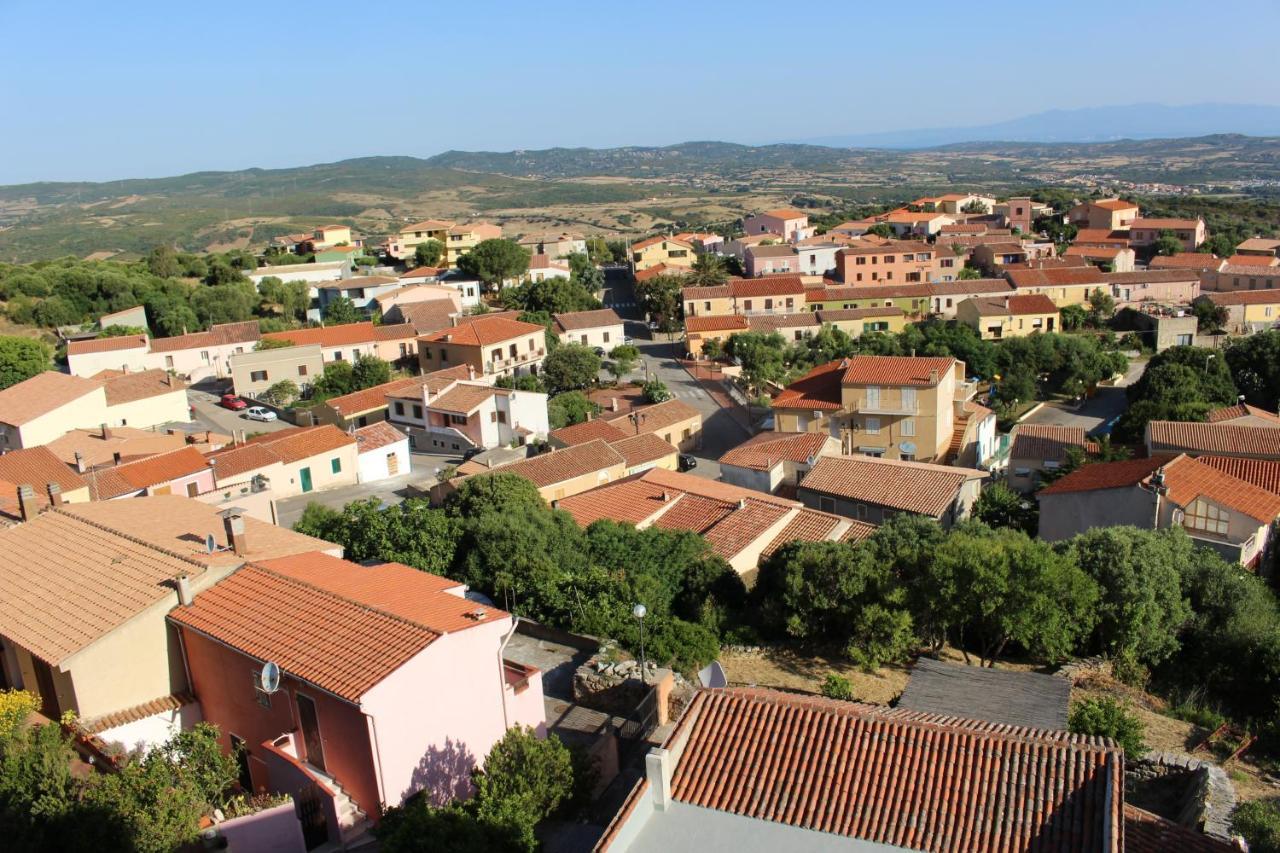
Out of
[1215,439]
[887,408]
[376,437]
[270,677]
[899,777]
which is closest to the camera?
[899,777]

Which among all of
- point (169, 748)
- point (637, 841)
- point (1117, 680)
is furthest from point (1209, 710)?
point (169, 748)

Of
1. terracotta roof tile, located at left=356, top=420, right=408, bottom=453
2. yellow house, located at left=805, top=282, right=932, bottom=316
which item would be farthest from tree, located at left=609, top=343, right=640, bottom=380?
terracotta roof tile, located at left=356, top=420, right=408, bottom=453

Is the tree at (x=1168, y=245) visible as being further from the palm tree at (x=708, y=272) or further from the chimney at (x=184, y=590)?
the chimney at (x=184, y=590)

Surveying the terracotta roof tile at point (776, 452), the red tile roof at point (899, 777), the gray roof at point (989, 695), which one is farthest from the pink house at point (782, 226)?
the red tile roof at point (899, 777)

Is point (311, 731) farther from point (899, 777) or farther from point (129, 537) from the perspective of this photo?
point (899, 777)

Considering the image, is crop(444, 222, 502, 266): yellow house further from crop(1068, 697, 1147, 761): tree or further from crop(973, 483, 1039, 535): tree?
crop(1068, 697, 1147, 761): tree

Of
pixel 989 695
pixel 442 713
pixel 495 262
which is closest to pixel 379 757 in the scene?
pixel 442 713
